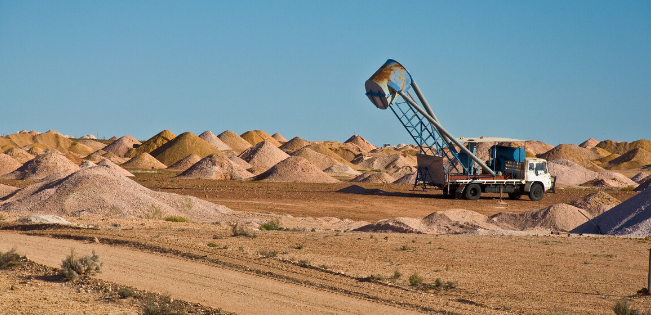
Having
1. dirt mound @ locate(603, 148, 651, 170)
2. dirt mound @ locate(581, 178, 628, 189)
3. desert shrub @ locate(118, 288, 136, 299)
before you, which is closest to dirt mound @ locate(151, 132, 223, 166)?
dirt mound @ locate(581, 178, 628, 189)

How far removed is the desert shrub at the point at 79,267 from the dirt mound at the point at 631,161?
91.6 metres

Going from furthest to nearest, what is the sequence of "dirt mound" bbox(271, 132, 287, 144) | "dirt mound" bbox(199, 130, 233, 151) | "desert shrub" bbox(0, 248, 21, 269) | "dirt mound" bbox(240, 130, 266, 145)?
1. "dirt mound" bbox(271, 132, 287, 144)
2. "dirt mound" bbox(240, 130, 266, 145)
3. "dirt mound" bbox(199, 130, 233, 151)
4. "desert shrub" bbox(0, 248, 21, 269)

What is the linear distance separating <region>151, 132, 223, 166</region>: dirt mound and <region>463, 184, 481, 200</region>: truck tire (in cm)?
5813

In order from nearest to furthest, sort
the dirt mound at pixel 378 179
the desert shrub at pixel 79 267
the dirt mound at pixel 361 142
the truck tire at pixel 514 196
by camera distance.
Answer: the desert shrub at pixel 79 267 < the truck tire at pixel 514 196 < the dirt mound at pixel 378 179 < the dirt mound at pixel 361 142

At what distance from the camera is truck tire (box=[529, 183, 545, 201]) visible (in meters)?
39.5

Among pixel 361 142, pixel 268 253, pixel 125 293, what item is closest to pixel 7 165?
pixel 268 253

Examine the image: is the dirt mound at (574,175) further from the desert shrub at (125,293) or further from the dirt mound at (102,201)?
the desert shrub at (125,293)

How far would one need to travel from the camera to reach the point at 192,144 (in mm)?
96250

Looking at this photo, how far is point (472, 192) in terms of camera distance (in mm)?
38781

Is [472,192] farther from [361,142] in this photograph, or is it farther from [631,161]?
[361,142]

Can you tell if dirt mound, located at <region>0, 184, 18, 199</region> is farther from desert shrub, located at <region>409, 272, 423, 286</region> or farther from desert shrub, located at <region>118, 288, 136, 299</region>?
desert shrub, located at <region>409, 272, 423, 286</region>

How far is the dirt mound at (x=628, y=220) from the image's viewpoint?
21.7 metres

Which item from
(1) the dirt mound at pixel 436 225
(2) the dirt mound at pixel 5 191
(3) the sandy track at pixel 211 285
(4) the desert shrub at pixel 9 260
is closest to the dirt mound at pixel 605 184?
(1) the dirt mound at pixel 436 225

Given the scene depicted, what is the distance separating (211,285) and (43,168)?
160ft
